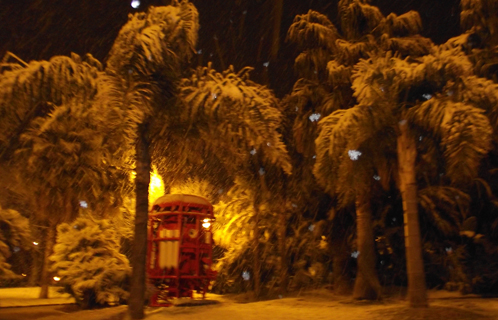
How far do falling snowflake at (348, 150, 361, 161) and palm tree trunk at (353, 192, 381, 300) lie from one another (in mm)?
2147

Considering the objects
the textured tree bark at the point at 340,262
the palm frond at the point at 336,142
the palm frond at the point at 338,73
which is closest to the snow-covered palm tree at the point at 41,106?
the palm frond at the point at 336,142

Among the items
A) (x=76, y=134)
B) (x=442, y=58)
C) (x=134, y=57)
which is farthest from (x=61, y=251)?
(x=442, y=58)

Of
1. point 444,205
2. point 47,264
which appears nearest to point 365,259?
point 444,205

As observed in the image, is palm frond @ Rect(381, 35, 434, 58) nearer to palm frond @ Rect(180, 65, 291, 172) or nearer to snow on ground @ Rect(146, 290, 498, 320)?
palm frond @ Rect(180, 65, 291, 172)

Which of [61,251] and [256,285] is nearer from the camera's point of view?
[61,251]

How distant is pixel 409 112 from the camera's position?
1045cm

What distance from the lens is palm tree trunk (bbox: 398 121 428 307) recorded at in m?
10.2

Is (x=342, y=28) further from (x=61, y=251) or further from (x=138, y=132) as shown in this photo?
(x=61, y=251)

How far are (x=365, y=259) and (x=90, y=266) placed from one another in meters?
7.04

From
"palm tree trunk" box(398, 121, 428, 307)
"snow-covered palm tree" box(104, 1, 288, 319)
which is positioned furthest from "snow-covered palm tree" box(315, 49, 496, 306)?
→ "snow-covered palm tree" box(104, 1, 288, 319)

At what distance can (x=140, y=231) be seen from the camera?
10469mm

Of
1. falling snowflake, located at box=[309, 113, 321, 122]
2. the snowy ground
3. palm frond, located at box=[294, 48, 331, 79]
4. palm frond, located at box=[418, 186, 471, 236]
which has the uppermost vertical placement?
palm frond, located at box=[294, 48, 331, 79]

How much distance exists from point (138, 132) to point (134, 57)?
5.18 feet

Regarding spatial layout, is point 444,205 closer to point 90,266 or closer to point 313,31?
point 313,31
